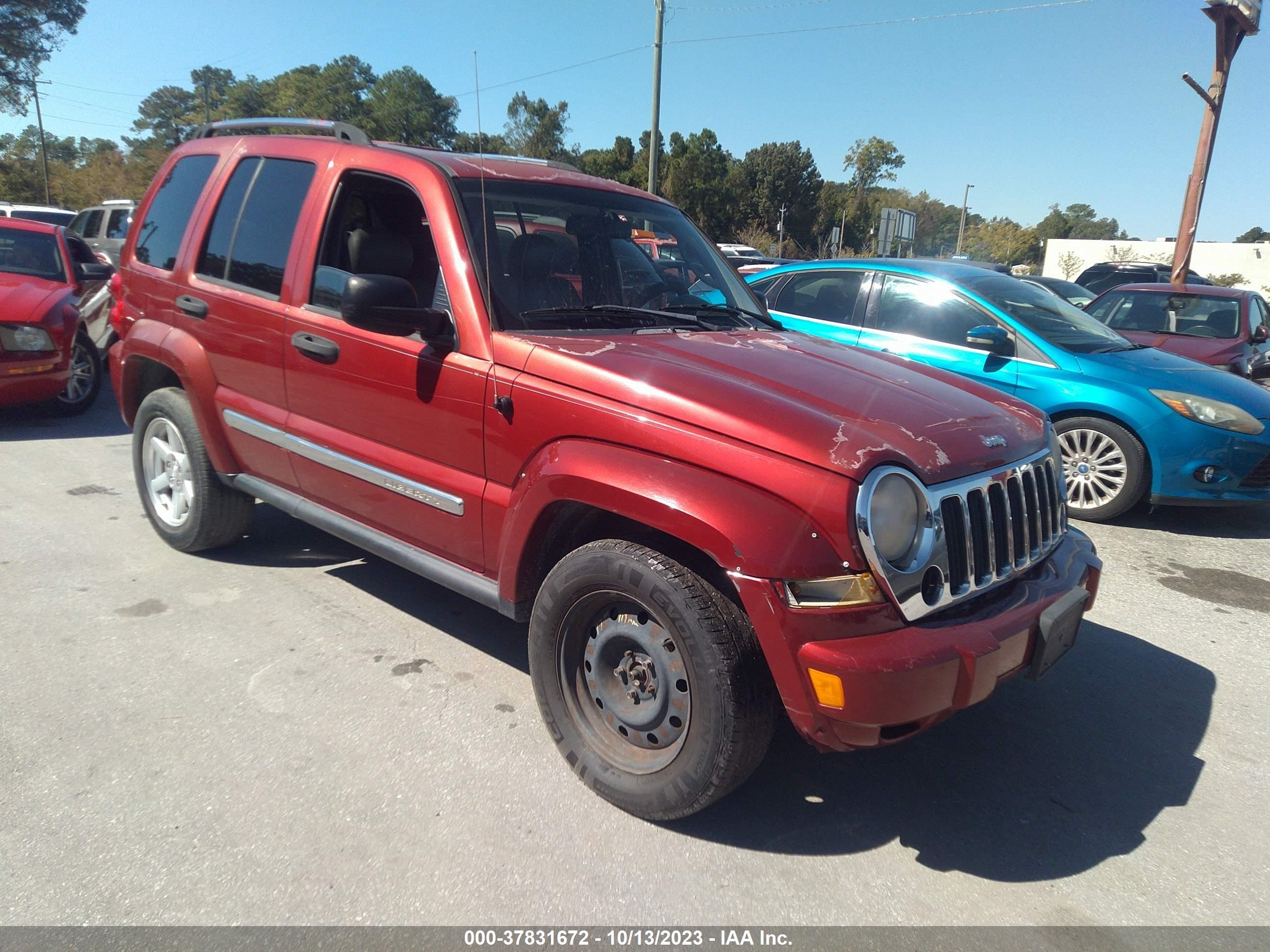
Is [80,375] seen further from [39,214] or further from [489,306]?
[39,214]

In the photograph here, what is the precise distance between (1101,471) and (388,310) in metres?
5.04

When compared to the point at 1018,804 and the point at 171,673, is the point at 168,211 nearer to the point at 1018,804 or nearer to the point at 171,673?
the point at 171,673

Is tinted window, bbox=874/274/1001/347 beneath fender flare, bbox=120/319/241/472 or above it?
above

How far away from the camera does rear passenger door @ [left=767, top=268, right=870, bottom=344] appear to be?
6.59m

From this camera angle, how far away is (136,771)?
2.81 m

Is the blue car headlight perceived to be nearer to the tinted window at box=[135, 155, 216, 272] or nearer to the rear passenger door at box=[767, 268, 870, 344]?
the rear passenger door at box=[767, 268, 870, 344]

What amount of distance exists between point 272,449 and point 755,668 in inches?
101

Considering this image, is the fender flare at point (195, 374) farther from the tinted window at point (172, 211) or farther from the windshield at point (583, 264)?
the windshield at point (583, 264)

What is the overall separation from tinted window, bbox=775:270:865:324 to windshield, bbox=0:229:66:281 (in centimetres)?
690

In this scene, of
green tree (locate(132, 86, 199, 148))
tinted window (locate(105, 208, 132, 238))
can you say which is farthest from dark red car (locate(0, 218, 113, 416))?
green tree (locate(132, 86, 199, 148))

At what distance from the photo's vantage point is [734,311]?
385 centimetres

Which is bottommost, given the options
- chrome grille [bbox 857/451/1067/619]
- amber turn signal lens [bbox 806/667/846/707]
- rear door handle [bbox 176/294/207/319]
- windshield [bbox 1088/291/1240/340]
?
amber turn signal lens [bbox 806/667/846/707]

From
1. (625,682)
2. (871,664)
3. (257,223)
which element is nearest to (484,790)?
(625,682)

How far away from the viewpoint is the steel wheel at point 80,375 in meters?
7.93
